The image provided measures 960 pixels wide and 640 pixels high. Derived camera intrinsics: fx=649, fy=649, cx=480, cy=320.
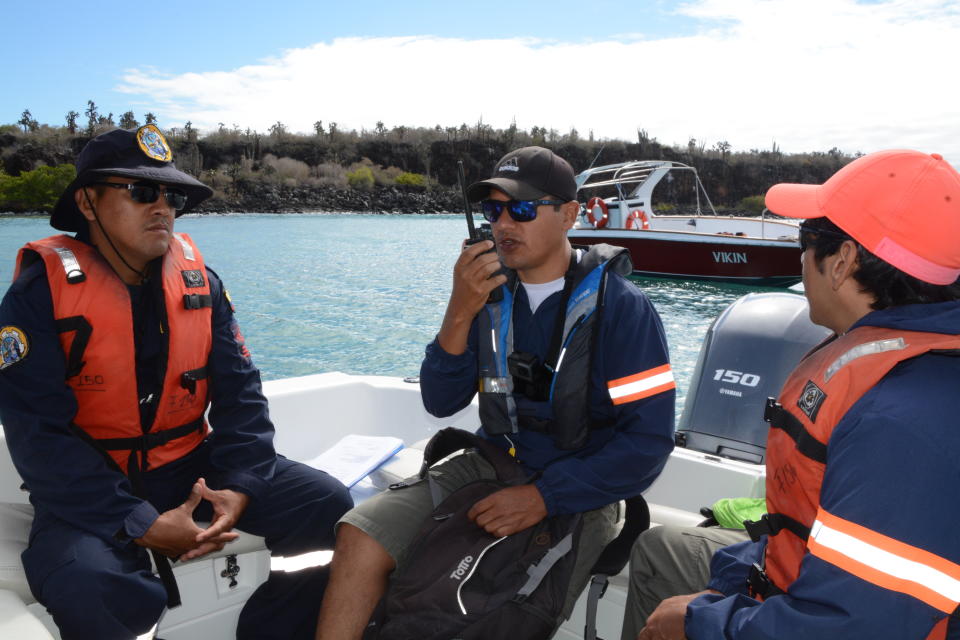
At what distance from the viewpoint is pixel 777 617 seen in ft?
2.70

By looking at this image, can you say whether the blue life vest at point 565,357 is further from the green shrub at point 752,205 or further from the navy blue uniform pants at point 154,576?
the green shrub at point 752,205

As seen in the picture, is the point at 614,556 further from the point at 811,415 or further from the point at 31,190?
the point at 31,190

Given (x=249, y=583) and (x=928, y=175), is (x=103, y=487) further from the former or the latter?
(x=928, y=175)

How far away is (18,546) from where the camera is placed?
1.44 m

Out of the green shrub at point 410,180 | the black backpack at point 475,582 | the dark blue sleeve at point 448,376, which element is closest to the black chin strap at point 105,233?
the dark blue sleeve at point 448,376

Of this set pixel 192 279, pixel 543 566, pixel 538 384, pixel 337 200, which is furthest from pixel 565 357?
pixel 337 200

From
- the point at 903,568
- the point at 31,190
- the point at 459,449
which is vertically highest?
the point at 31,190

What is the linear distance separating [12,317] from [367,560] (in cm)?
100

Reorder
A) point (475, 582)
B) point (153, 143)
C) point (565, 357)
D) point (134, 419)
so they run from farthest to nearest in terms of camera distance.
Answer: point (153, 143)
point (134, 419)
point (565, 357)
point (475, 582)

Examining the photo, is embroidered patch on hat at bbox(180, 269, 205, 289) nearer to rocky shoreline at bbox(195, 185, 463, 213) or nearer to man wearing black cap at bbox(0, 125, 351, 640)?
man wearing black cap at bbox(0, 125, 351, 640)

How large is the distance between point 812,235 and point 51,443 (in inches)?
63.7

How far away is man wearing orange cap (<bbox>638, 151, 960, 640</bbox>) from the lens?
734mm

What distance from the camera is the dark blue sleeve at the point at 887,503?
0.73 metres

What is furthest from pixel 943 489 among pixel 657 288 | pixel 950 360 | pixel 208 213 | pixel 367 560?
pixel 208 213
